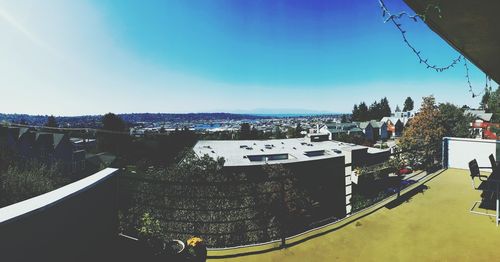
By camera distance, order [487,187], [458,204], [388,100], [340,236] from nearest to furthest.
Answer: [340,236]
[487,187]
[458,204]
[388,100]

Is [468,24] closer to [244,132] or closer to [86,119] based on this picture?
[86,119]

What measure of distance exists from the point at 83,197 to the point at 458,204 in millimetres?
6298

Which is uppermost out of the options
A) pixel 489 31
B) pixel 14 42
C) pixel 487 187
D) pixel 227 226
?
pixel 14 42

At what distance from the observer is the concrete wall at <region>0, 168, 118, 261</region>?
185cm

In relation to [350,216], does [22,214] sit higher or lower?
higher

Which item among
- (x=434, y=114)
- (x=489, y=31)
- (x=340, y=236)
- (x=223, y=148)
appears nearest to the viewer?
(x=489, y=31)

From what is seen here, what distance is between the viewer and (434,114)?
2570cm

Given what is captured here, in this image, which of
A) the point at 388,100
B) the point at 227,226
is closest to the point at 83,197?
the point at 227,226

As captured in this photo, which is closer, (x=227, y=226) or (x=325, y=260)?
(x=325, y=260)

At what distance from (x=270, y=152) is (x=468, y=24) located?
26.6 m

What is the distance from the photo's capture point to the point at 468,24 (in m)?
2.28

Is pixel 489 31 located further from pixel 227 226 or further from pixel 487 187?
pixel 227 226

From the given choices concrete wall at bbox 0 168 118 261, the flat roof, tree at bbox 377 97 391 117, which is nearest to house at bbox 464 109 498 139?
the flat roof

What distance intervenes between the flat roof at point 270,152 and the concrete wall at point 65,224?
20.2m
